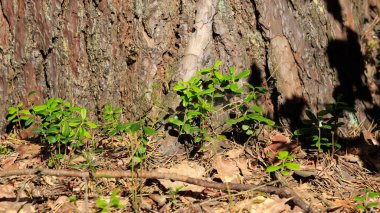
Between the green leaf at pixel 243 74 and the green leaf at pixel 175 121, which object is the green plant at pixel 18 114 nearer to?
the green leaf at pixel 175 121

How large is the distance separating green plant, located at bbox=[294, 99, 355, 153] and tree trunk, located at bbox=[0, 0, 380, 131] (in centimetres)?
22

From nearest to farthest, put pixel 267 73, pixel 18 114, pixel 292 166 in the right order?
1. pixel 292 166
2. pixel 267 73
3. pixel 18 114

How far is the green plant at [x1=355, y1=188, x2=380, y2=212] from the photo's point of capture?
8.79 feet

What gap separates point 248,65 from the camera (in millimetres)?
3451

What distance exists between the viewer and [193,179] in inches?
113

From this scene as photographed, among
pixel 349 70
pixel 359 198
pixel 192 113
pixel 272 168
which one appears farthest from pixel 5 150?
pixel 349 70

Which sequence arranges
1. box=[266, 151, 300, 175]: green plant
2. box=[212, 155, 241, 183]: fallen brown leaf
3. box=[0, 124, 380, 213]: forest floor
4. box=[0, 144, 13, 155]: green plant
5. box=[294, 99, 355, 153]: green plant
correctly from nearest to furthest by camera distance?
1. box=[0, 124, 380, 213]: forest floor
2. box=[266, 151, 300, 175]: green plant
3. box=[212, 155, 241, 183]: fallen brown leaf
4. box=[294, 99, 355, 153]: green plant
5. box=[0, 144, 13, 155]: green plant

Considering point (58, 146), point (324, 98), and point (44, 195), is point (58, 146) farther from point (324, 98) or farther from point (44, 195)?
point (324, 98)

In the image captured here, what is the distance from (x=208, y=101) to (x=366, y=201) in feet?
4.25

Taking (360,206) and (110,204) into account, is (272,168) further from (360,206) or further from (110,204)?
(110,204)

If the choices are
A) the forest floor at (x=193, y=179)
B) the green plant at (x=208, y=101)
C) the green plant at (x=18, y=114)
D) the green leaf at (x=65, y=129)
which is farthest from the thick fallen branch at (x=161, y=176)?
the green plant at (x=18, y=114)

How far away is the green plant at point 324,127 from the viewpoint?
319 centimetres

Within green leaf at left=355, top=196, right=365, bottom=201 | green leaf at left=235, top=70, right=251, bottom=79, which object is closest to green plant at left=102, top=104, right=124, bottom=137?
green leaf at left=235, top=70, right=251, bottom=79

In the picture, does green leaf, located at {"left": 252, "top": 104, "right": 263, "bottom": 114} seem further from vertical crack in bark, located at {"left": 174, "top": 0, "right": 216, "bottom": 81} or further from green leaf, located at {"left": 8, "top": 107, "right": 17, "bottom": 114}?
green leaf, located at {"left": 8, "top": 107, "right": 17, "bottom": 114}
